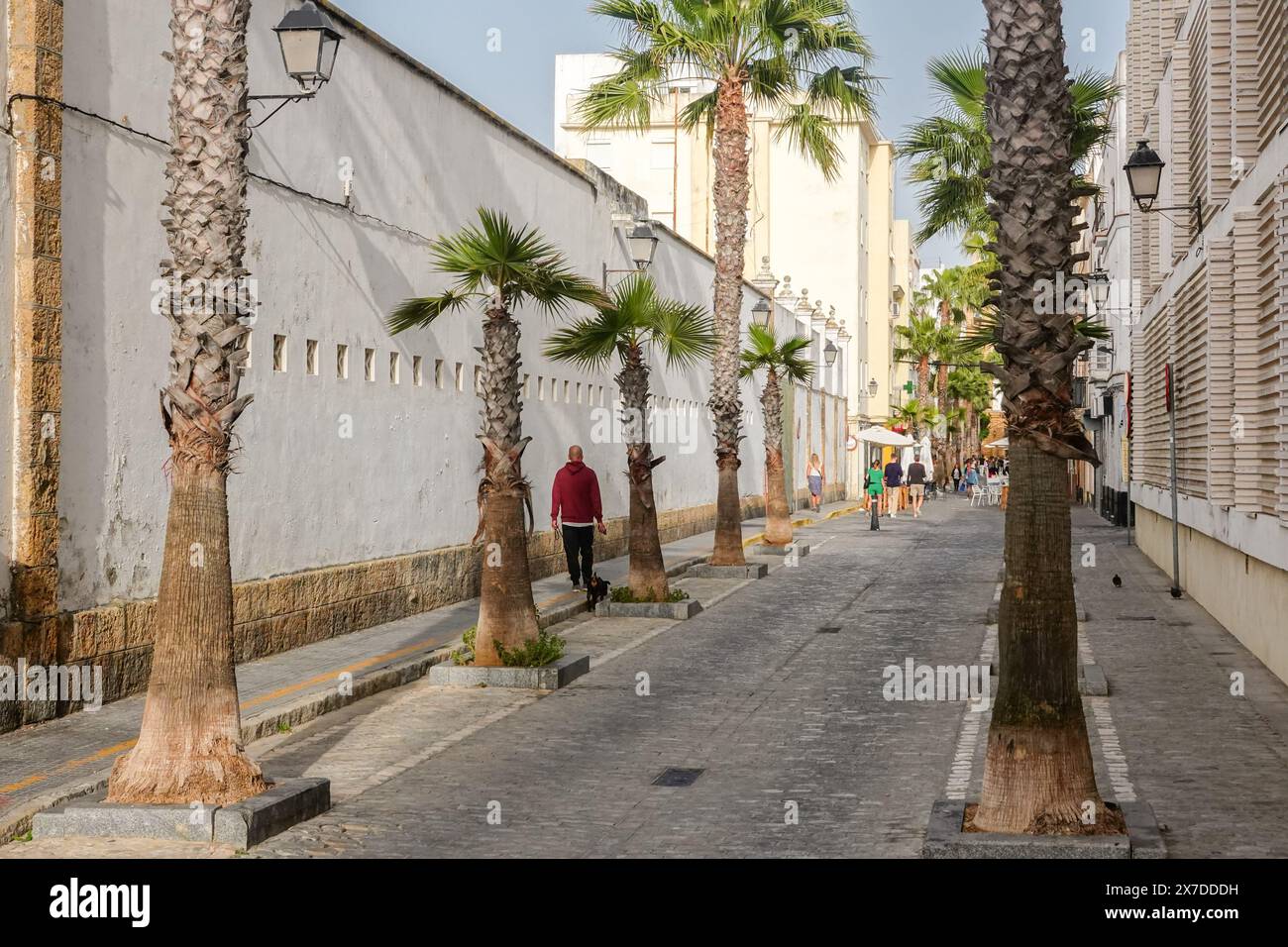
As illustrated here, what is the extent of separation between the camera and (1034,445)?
307 inches

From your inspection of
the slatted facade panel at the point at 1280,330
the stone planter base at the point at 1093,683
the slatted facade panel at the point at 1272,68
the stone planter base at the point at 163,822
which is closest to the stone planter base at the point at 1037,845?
the stone planter base at the point at 163,822

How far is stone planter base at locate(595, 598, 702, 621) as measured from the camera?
60.9 ft

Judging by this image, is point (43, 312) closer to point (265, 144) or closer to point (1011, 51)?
point (265, 144)

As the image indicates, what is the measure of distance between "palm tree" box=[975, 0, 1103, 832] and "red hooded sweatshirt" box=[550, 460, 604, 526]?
11.6 metres

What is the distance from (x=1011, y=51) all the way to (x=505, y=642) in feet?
24.7

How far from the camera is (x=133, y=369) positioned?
1215 centimetres

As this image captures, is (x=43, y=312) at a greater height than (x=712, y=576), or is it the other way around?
(x=43, y=312)

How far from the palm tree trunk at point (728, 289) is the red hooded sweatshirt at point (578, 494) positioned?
16.7ft

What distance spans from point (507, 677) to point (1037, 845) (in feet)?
22.2

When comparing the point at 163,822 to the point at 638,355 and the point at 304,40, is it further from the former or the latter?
the point at 638,355

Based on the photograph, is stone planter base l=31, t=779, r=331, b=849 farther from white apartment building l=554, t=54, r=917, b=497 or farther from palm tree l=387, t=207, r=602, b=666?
white apartment building l=554, t=54, r=917, b=497

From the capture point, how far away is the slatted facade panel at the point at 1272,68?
13188mm

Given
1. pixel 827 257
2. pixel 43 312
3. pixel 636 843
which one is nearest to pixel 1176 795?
pixel 636 843

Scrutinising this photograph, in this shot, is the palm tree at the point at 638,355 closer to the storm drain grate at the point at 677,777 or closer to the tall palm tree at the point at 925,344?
the storm drain grate at the point at 677,777
